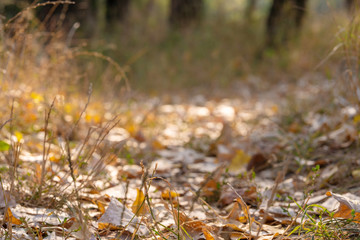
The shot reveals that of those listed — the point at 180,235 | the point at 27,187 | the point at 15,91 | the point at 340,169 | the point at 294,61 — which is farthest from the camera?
the point at 294,61

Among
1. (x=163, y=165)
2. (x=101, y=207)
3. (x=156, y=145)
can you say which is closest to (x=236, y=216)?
(x=101, y=207)

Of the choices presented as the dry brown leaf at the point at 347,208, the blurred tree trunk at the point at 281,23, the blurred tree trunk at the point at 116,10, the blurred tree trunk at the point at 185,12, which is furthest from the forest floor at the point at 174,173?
the blurred tree trunk at the point at 116,10

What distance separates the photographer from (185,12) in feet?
28.4

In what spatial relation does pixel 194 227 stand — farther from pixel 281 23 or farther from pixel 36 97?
pixel 281 23

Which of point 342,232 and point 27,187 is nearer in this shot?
point 342,232

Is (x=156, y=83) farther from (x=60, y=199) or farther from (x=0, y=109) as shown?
A: (x=60, y=199)

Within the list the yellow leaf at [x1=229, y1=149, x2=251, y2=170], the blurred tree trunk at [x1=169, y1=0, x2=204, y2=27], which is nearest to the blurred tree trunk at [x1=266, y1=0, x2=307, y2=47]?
the blurred tree trunk at [x1=169, y1=0, x2=204, y2=27]

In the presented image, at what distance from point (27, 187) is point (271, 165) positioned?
1.37 meters

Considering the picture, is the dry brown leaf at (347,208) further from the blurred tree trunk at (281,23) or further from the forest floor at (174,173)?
the blurred tree trunk at (281,23)

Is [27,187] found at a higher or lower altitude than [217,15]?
lower

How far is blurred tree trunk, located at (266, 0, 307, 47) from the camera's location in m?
7.01

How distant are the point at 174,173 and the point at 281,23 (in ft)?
17.8

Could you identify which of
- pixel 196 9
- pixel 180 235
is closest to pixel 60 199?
pixel 180 235

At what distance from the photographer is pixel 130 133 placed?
3.16 m
